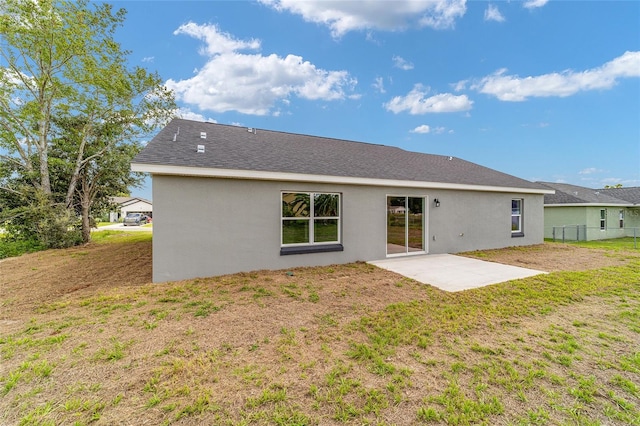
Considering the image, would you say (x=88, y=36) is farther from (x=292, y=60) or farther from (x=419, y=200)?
(x=419, y=200)

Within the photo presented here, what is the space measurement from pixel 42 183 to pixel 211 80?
10.1m

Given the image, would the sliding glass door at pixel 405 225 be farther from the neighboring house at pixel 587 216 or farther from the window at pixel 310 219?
the neighboring house at pixel 587 216

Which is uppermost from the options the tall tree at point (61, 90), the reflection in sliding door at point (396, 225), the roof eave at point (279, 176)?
the tall tree at point (61, 90)

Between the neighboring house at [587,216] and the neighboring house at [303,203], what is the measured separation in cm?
667

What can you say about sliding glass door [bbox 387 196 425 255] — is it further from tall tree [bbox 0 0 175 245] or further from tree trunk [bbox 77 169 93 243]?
tree trunk [bbox 77 169 93 243]

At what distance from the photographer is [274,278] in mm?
6367

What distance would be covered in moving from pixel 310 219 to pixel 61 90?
1430 centimetres

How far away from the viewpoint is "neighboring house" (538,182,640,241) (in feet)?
52.7

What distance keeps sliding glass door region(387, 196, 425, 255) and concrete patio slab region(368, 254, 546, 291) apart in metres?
0.49

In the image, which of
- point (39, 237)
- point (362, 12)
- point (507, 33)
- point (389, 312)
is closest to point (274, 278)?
point (389, 312)

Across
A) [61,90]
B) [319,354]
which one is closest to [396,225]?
[319,354]

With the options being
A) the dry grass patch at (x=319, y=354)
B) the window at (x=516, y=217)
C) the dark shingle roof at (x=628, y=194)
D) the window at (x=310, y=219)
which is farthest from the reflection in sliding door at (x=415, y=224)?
the dark shingle roof at (x=628, y=194)

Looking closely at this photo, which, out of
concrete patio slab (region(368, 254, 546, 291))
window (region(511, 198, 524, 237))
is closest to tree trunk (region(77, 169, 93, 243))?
concrete patio slab (region(368, 254, 546, 291))

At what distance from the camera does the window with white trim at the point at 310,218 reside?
747 cm
